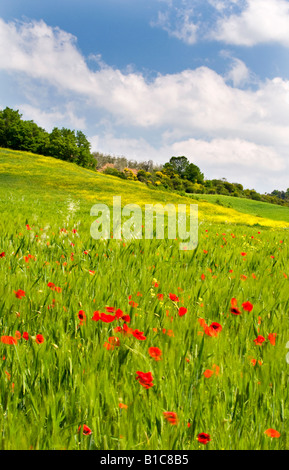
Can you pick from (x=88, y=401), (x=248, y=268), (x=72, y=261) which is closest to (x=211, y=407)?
(x=88, y=401)

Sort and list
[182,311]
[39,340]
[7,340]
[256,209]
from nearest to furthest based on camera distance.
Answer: [7,340], [39,340], [182,311], [256,209]

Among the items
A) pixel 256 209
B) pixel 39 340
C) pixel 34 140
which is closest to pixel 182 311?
pixel 39 340

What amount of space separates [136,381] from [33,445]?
0.49 metres

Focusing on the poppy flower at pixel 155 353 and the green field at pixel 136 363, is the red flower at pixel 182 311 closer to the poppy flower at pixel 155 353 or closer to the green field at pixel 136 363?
the green field at pixel 136 363

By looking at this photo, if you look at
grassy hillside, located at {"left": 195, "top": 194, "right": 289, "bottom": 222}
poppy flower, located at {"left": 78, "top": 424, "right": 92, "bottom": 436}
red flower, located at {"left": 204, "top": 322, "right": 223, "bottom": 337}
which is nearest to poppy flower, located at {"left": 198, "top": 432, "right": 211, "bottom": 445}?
poppy flower, located at {"left": 78, "top": 424, "right": 92, "bottom": 436}

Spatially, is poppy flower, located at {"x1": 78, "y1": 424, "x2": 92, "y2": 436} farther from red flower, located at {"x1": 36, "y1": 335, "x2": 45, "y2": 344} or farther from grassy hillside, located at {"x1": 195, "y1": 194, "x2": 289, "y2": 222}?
grassy hillside, located at {"x1": 195, "y1": 194, "x2": 289, "y2": 222}

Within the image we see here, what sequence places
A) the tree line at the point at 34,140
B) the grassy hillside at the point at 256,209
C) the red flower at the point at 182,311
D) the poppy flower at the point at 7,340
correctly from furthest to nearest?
the tree line at the point at 34,140 → the grassy hillside at the point at 256,209 → the red flower at the point at 182,311 → the poppy flower at the point at 7,340

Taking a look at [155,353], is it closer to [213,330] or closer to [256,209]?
[213,330]

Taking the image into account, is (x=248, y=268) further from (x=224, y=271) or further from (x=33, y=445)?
(x=33, y=445)

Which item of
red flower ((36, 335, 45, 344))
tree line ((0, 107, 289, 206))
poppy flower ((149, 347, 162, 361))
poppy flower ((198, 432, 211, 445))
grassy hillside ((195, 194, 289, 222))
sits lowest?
poppy flower ((198, 432, 211, 445))

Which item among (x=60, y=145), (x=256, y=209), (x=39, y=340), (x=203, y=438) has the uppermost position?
(x=60, y=145)

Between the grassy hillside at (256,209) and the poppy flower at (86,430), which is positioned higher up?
the grassy hillside at (256,209)

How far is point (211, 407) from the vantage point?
1325 millimetres

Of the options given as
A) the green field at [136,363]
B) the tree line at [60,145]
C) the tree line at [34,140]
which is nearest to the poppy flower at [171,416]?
the green field at [136,363]
